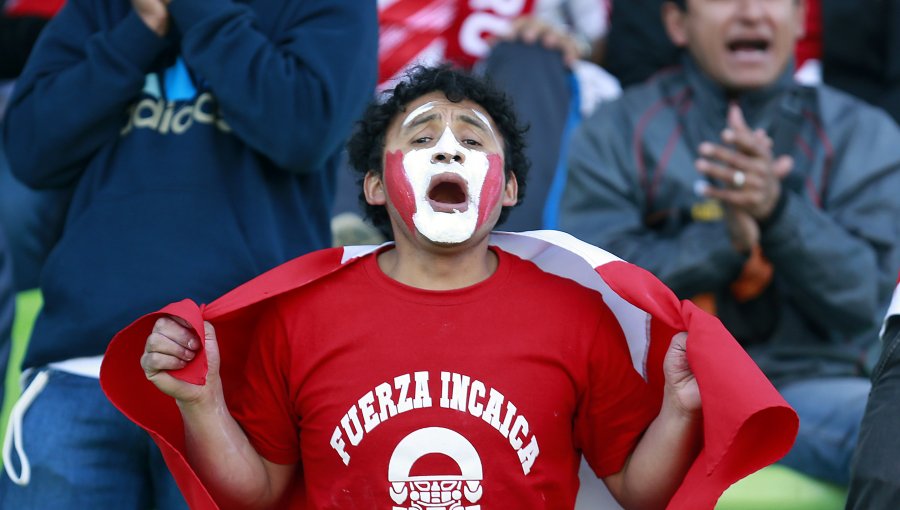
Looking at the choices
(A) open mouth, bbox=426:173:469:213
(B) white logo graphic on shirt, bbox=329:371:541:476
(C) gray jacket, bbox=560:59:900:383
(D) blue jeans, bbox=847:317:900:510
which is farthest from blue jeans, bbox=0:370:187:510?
(C) gray jacket, bbox=560:59:900:383

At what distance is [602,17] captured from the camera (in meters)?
4.42

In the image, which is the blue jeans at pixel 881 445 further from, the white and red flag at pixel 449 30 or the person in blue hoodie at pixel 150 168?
the white and red flag at pixel 449 30

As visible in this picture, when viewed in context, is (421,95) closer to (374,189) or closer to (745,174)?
(374,189)

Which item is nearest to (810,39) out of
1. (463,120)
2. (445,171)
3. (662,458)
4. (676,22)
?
(676,22)

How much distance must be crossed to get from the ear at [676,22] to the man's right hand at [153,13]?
5.81 feet

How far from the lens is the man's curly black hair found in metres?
2.31

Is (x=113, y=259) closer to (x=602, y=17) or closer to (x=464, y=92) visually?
(x=464, y=92)

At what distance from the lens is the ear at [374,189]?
2322mm

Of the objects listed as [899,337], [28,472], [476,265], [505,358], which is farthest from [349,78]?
[899,337]

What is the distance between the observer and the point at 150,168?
2.41m

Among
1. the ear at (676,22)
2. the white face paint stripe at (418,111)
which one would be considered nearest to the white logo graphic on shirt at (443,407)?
the white face paint stripe at (418,111)

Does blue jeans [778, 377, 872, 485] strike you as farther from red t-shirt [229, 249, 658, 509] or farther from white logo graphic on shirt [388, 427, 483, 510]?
white logo graphic on shirt [388, 427, 483, 510]

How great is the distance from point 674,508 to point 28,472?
1098mm

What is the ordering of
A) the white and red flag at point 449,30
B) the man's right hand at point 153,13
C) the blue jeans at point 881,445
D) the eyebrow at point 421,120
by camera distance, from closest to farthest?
1. the blue jeans at point 881,445
2. the eyebrow at point 421,120
3. the man's right hand at point 153,13
4. the white and red flag at point 449,30
